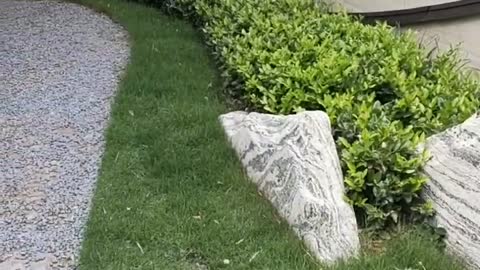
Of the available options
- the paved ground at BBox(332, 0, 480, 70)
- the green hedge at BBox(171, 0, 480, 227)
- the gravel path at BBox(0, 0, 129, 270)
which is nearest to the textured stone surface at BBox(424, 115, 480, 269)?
the green hedge at BBox(171, 0, 480, 227)

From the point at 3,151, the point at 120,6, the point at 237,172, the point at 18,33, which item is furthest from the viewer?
the point at 120,6

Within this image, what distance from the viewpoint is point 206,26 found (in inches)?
213

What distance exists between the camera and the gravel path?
302cm

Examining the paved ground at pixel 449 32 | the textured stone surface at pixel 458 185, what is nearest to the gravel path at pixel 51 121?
the textured stone surface at pixel 458 185

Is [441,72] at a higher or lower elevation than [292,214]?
higher

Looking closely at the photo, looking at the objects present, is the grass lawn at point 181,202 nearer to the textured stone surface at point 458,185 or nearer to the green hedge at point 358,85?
the textured stone surface at point 458,185

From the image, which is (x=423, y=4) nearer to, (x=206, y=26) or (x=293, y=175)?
(x=206, y=26)

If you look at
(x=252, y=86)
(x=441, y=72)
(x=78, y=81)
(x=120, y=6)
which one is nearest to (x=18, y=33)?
(x=120, y=6)

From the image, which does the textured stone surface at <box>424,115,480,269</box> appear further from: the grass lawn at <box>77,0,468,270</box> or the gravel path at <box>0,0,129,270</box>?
the gravel path at <box>0,0,129,270</box>

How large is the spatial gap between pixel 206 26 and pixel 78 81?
1071 mm

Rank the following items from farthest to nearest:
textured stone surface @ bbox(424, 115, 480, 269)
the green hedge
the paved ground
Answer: the paved ground
the green hedge
textured stone surface @ bbox(424, 115, 480, 269)

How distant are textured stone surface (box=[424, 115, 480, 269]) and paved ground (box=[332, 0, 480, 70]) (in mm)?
1931

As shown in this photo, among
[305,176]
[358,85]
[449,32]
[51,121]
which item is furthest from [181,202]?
[449,32]

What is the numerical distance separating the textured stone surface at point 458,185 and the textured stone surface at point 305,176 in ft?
1.21
